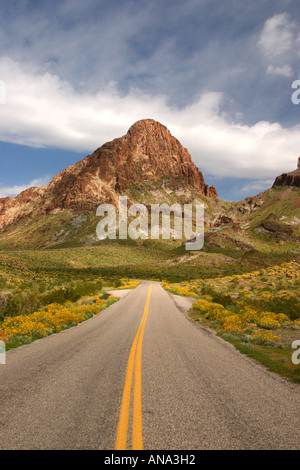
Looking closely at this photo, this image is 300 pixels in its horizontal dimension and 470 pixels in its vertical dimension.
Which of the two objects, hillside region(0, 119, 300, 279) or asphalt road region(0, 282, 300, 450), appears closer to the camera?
asphalt road region(0, 282, 300, 450)

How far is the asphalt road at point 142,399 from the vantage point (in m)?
3.88

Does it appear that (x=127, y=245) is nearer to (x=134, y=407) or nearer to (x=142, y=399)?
(x=142, y=399)

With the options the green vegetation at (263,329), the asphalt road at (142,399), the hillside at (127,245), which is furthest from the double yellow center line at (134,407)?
the hillside at (127,245)

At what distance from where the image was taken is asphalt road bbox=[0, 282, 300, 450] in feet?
12.7

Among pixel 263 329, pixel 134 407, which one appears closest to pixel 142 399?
pixel 134 407

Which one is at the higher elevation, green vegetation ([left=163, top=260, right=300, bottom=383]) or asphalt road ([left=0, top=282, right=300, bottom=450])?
asphalt road ([left=0, top=282, right=300, bottom=450])

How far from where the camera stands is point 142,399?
5164mm

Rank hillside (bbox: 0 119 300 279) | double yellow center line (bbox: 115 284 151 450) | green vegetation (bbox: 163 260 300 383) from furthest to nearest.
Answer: hillside (bbox: 0 119 300 279), green vegetation (bbox: 163 260 300 383), double yellow center line (bbox: 115 284 151 450)

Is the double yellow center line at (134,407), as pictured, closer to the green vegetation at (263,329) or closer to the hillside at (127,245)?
the green vegetation at (263,329)

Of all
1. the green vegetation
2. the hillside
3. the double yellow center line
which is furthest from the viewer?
the hillside

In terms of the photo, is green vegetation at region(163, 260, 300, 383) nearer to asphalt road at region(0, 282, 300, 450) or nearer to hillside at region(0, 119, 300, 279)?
asphalt road at region(0, 282, 300, 450)

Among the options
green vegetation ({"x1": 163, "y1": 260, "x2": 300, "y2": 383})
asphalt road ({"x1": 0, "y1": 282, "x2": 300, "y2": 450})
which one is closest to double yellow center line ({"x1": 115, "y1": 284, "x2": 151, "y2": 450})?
asphalt road ({"x1": 0, "y1": 282, "x2": 300, "y2": 450})
